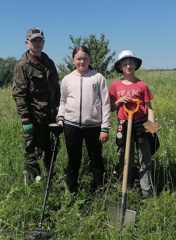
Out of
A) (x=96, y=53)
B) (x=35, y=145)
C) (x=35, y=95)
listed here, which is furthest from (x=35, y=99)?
(x=96, y=53)

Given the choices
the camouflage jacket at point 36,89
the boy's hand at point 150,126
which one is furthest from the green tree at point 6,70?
the boy's hand at point 150,126

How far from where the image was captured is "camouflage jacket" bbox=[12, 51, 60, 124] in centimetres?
338

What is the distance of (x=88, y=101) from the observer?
3.04 meters

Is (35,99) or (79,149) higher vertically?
(35,99)

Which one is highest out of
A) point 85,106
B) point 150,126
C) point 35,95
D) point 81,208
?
point 35,95

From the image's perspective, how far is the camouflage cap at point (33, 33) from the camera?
130 inches

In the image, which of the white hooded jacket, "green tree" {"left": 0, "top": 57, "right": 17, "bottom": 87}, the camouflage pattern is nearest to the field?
the camouflage pattern

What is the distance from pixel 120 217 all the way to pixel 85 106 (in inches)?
48.1

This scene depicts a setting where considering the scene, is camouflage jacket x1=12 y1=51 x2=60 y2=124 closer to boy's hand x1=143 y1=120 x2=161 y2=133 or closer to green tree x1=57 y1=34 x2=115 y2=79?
boy's hand x1=143 y1=120 x2=161 y2=133

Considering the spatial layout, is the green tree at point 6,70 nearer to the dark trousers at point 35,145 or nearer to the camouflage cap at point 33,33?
the dark trousers at point 35,145

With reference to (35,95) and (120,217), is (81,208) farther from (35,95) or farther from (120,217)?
(35,95)

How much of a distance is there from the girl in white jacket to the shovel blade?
2.42ft

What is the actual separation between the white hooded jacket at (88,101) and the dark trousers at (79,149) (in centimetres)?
9

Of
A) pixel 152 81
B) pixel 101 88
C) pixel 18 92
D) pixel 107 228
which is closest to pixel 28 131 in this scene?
pixel 18 92
